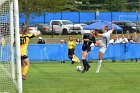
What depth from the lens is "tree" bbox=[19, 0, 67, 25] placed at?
5231 centimetres

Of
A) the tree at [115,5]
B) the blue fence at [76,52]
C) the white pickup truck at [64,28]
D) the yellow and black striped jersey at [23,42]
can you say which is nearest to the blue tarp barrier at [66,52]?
the blue fence at [76,52]

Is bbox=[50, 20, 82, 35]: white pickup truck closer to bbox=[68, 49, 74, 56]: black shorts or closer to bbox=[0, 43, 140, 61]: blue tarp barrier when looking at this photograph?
bbox=[0, 43, 140, 61]: blue tarp barrier

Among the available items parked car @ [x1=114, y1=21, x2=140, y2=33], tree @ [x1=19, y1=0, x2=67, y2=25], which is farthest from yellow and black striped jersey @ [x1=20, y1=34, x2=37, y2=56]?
parked car @ [x1=114, y1=21, x2=140, y2=33]

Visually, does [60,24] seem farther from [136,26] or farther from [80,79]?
[80,79]

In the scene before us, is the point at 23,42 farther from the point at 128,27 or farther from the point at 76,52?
the point at 128,27

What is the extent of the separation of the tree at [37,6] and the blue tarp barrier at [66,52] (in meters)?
19.5

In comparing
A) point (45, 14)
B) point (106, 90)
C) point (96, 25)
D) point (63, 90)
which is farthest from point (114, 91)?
point (45, 14)

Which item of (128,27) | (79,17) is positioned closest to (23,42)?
(128,27)

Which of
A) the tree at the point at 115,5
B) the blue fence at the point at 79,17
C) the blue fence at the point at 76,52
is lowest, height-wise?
the blue fence at the point at 76,52

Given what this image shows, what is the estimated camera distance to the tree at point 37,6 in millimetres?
52306

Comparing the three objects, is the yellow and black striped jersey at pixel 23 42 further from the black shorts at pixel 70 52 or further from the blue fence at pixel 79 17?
the blue fence at pixel 79 17

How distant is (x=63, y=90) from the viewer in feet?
47.6

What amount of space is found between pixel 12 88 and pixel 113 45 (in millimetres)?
20166

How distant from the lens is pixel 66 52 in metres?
33.0
